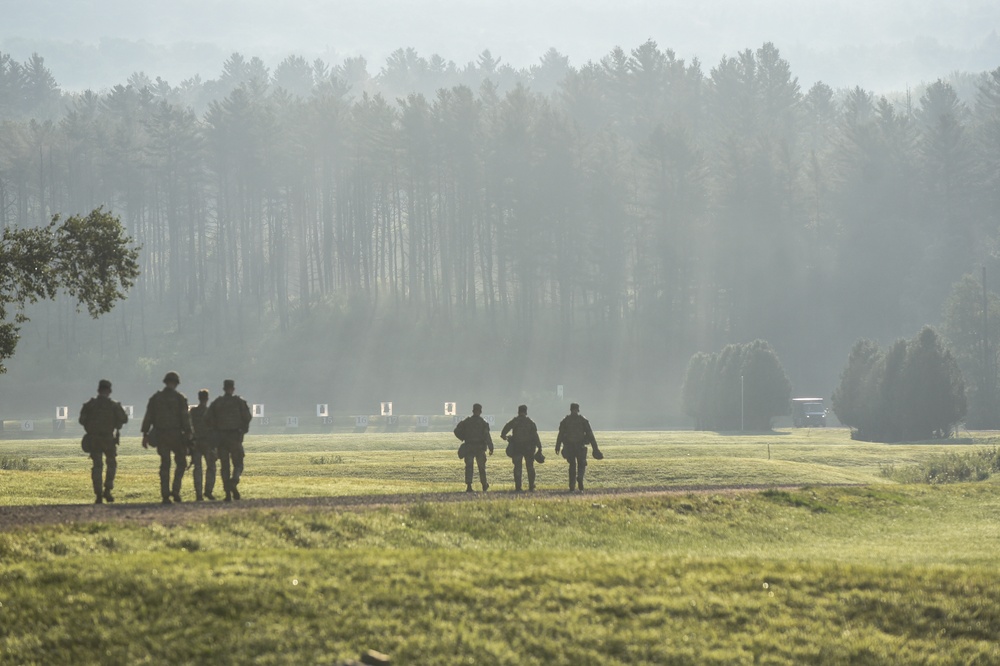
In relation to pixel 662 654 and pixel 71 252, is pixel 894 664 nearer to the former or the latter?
pixel 662 654

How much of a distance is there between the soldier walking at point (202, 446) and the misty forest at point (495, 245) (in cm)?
8232

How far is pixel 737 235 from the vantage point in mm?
126250

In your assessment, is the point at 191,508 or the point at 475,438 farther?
the point at 475,438

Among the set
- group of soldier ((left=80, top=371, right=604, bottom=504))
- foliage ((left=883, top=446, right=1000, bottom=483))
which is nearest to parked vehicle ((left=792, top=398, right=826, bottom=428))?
foliage ((left=883, top=446, right=1000, bottom=483))

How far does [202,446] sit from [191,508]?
2677 mm

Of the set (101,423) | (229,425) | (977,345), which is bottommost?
(229,425)

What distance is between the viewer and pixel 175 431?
23.6 metres

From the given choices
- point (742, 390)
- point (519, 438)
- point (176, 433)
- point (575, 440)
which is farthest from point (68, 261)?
point (742, 390)

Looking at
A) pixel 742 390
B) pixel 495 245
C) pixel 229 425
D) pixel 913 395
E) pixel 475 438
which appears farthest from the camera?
pixel 495 245

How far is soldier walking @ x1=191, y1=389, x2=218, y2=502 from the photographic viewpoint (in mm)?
24562

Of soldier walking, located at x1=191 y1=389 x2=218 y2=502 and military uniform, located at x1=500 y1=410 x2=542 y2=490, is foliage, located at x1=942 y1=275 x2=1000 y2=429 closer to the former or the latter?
military uniform, located at x1=500 y1=410 x2=542 y2=490

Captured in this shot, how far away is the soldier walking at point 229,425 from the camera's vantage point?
79.4 feet

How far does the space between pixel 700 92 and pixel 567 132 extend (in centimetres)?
3974

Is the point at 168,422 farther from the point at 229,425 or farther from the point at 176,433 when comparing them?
the point at 229,425
